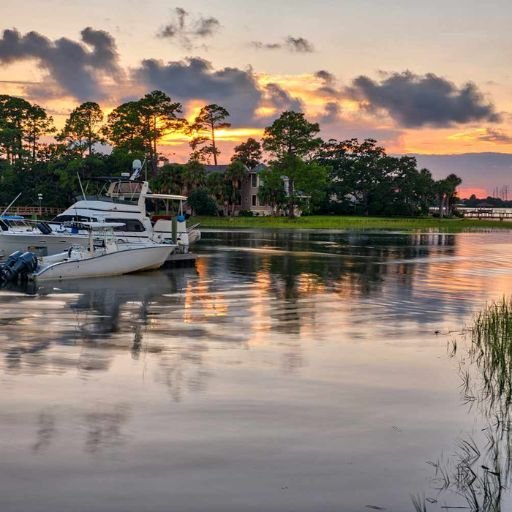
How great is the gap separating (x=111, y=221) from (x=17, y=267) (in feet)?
40.0

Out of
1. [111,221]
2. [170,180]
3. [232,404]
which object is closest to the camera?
[232,404]

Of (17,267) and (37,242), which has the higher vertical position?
(37,242)

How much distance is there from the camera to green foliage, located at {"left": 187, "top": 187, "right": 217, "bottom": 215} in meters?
118

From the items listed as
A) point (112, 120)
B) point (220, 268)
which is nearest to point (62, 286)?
point (220, 268)

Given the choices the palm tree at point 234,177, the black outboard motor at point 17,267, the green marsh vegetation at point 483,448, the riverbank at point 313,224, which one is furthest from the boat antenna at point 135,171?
the palm tree at point 234,177

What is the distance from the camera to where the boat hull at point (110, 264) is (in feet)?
107

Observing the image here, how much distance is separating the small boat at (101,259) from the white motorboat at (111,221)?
3.18m

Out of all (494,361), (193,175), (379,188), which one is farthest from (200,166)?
(494,361)

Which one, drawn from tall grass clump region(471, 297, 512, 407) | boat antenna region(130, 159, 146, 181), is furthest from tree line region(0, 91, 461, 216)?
tall grass clump region(471, 297, 512, 407)

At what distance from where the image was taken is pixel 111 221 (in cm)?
4397

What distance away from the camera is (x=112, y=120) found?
130750 mm

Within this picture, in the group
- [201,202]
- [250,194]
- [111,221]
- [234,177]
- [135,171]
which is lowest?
[111,221]

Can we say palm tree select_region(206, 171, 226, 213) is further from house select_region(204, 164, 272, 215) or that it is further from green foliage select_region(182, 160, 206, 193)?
house select_region(204, 164, 272, 215)

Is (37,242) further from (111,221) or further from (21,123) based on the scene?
(21,123)
